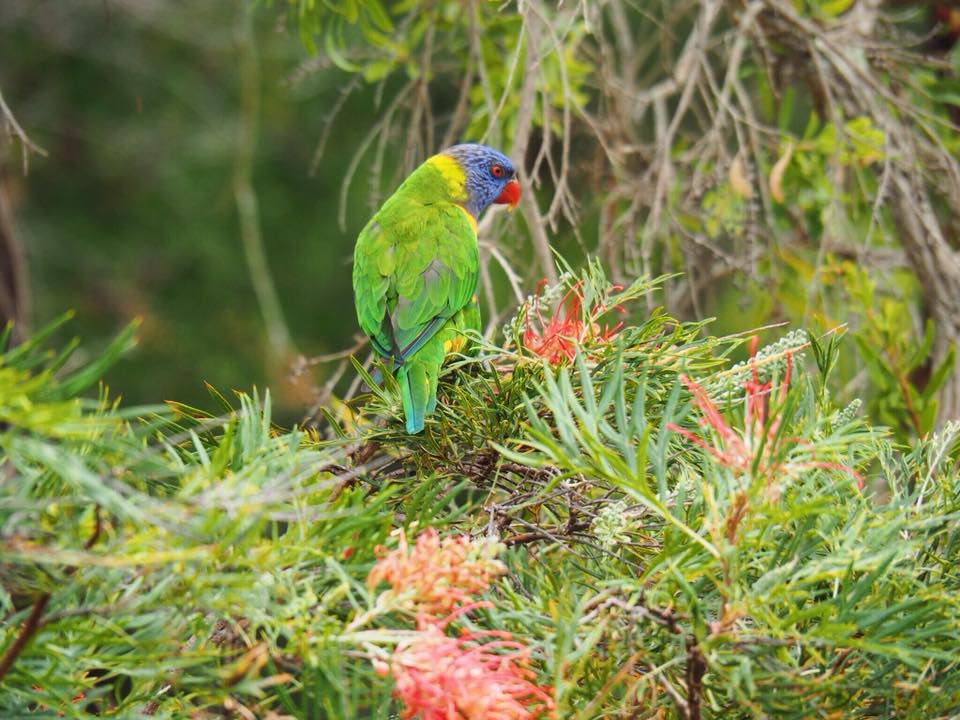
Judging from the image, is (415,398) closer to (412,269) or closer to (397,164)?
(412,269)

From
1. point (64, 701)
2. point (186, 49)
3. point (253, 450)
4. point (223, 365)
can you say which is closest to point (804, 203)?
point (253, 450)

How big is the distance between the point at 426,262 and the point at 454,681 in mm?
1690

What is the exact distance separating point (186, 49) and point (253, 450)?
577 centimetres

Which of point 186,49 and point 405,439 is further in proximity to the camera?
point 186,49

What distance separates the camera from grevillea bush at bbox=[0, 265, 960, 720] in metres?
0.73

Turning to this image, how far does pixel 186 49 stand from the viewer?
20.0ft

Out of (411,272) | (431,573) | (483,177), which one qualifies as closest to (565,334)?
(431,573)

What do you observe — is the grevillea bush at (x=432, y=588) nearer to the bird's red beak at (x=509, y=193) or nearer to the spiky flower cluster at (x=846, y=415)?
the spiky flower cluster at (x=846, y=415)

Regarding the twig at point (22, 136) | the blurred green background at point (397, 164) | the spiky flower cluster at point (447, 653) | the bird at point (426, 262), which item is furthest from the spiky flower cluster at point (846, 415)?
the twig at point (22, 136)

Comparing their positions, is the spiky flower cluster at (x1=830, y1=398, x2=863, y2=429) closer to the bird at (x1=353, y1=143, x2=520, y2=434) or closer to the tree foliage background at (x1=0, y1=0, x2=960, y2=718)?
the tree foliage background at (x1=0, y1=0, x2=960, y2=718)

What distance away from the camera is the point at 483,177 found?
288 cm

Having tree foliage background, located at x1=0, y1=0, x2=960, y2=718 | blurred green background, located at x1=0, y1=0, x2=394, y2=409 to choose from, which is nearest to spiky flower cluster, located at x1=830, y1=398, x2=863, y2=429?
tree foliage background, located at x1=0, y1=0, x2=960, y2=718

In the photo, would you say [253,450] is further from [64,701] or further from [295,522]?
[64,701]

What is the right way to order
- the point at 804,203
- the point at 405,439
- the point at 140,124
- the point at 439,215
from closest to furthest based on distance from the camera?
the point at 405,439
the point at 804,203
the point at 439,215
the point at 140,124
